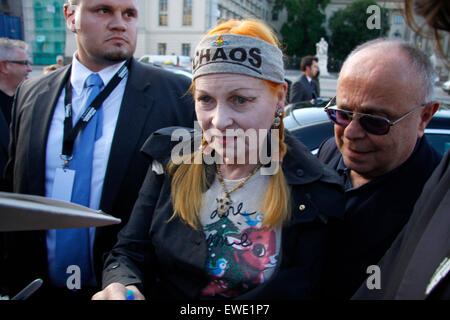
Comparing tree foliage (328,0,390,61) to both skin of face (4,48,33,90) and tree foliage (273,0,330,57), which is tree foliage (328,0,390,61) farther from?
skin of face (4,48,33,90)

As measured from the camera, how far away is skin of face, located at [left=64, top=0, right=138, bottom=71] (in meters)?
2.11

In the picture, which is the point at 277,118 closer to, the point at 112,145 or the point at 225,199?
the point at 225,199

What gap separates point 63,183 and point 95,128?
0.38 meters

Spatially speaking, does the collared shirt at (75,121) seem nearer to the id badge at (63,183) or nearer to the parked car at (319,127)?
the id badge at (63,183)

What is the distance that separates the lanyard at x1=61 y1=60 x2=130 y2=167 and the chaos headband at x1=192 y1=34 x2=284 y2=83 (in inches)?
35.3

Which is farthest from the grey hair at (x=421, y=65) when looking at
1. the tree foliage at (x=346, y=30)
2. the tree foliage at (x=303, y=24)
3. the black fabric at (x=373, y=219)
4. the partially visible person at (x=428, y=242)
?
the tree foliage at (x=303, y=24)

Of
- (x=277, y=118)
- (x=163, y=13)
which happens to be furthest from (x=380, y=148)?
(x=163, y=13)

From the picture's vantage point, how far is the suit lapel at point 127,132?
200 cm

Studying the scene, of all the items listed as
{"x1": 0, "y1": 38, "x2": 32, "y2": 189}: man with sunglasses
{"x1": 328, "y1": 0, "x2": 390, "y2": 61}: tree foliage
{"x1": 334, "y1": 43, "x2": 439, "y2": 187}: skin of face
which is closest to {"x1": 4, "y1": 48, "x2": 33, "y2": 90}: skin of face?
{"x1": 0, "y1": 38, "x2": 32, "y2": 189}: man with sunglasses

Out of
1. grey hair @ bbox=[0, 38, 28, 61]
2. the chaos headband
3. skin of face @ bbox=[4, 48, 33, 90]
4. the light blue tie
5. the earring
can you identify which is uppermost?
grey hair @ bbox=[0, 38, 28, 61]

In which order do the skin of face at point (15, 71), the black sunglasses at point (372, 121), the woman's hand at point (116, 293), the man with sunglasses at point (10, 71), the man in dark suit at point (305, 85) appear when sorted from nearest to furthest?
the woman's hand at point (116, 293)
the black sunglasses at point (372, 121)
the man with sunglasses at point (10, 71)
the skin of face at point (15, 71)
the man in dark suit at point (305, 85)

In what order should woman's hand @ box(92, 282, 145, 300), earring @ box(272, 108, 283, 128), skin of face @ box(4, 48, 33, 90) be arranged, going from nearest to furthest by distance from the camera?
1. woman's hand @ box(92, 282, 145, 300)
2. earring @ box(272, 108, 283, 128)
3. skin of face @ box(4, 48, 33, 90)

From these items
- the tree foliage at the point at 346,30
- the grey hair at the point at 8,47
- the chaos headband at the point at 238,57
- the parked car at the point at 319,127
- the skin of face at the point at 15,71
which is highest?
the tree foliage at the point at 346,30
